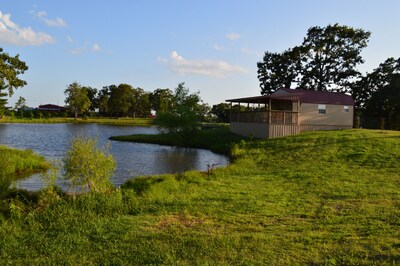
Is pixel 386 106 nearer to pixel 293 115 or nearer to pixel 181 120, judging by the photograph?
pixel 293 115

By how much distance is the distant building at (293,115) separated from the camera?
27939 millimetres

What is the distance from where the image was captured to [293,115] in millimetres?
28703

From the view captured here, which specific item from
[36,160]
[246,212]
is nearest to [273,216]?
[246,212]

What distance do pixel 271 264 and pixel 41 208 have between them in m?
5.64

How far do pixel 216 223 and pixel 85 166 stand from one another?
407cm

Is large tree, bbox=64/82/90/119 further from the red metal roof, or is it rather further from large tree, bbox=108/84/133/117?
the red metal roof

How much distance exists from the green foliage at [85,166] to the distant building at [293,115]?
62.4 ft

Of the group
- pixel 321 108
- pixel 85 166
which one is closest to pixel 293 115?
pixel 321 108

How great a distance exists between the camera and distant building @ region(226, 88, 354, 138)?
27939 millimetres

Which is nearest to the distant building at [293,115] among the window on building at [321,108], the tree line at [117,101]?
the window on building at [321,108]

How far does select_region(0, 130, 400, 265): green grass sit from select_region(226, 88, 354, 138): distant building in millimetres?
14011

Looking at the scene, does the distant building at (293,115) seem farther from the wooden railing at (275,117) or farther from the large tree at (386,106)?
the large tree at (386,106)

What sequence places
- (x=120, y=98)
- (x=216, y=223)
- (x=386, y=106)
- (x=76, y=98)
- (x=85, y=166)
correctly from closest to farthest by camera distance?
(x=216, y=223) < (x=85, y=166) < (x=386, y=106) < (x=76, y=98) < (x=120, y=98)

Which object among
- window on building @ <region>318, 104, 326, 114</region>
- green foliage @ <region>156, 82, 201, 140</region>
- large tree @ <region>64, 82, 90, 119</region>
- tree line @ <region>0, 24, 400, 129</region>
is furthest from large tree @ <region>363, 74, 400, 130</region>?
large tree @ <region>64, 82, 90, 119</region>
